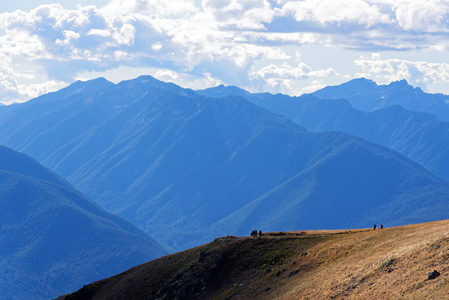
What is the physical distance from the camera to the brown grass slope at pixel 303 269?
71688mm

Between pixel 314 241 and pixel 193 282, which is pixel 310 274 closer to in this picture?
pixel 314 241

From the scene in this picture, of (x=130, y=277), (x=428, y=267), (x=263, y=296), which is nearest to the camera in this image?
(x=428, y=267)

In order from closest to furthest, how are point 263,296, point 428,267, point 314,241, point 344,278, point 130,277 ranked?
point 428,267, point 344,278, point 263,296, point 314,241, point 130,277

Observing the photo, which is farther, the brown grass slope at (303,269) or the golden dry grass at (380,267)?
the brown grass slope at (303,269)

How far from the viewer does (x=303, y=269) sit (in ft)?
312

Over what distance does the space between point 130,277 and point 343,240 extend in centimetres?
5615

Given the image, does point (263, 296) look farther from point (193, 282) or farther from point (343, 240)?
point (193, 282)

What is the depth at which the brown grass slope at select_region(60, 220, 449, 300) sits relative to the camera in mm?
71688

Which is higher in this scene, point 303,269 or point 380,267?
point 380,267

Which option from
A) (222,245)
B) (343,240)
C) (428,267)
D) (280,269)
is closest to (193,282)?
(222,245)

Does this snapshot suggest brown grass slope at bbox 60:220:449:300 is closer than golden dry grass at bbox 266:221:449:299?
No

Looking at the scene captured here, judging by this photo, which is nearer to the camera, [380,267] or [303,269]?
[380,267]

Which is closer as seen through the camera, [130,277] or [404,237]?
[404,237]

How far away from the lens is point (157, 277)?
129 metres
